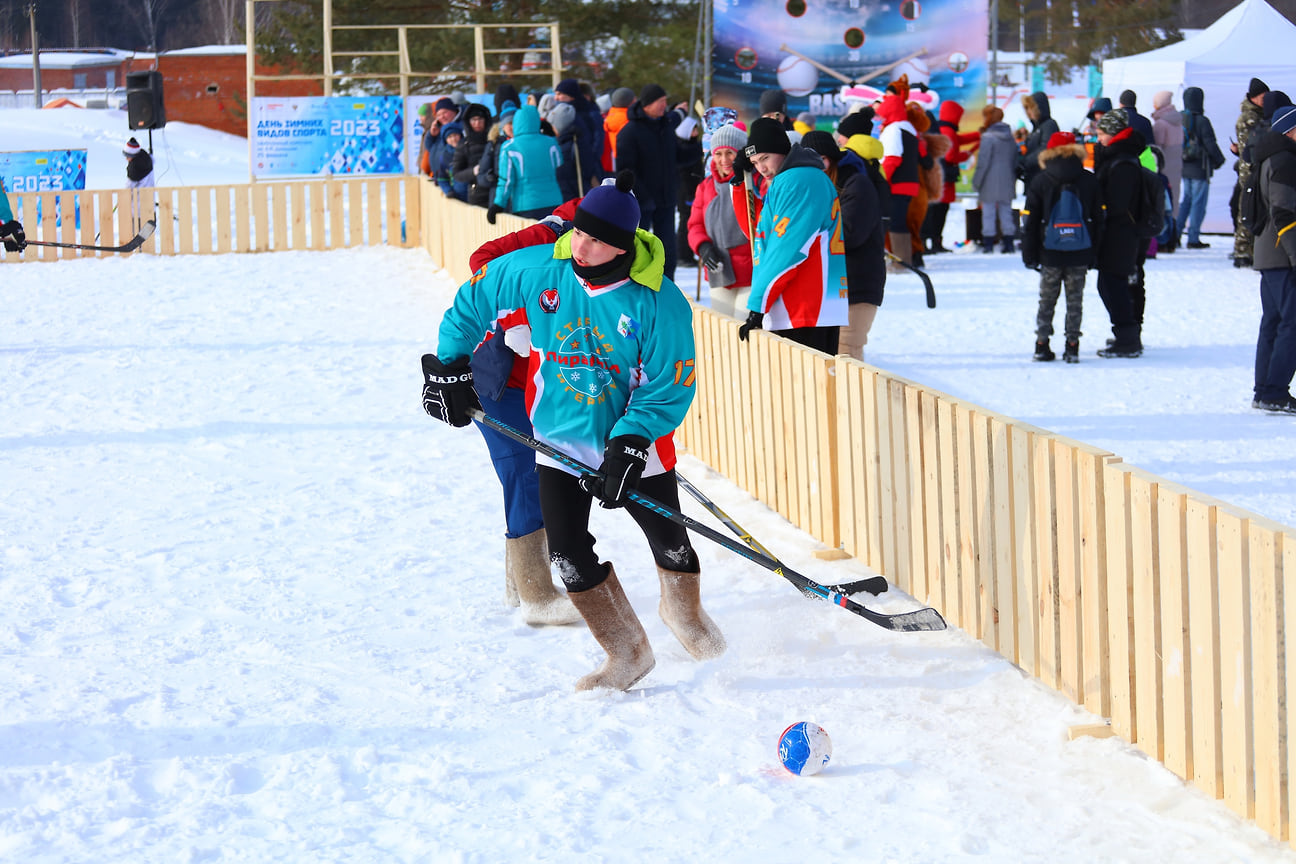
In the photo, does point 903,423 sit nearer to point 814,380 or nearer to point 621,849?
point 814,380

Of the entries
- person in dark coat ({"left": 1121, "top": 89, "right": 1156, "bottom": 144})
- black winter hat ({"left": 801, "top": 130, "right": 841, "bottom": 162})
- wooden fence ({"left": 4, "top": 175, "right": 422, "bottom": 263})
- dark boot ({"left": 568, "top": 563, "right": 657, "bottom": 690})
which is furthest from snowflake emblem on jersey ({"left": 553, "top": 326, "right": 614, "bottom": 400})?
wooden fence ({"left": 4, "top": 175, "right": 422, "bottom": 263})

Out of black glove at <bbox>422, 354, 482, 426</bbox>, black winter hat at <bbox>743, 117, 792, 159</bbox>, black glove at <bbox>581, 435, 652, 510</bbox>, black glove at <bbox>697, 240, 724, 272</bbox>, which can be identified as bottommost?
black glove at <bbox>581, 435, 652, 510</bbox>

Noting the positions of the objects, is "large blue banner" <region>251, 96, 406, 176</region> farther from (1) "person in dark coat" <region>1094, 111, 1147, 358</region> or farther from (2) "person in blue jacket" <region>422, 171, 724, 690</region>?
(2) "person in blue jacket" <region>422, 171, 724, 690</region>

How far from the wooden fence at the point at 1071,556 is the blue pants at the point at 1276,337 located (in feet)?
11.0

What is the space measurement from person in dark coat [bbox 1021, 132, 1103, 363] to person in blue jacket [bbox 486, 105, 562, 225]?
14.4ft

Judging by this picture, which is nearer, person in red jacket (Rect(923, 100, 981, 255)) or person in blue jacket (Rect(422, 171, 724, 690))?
person in blue jacket (Rect(422, 171, 724, 690))

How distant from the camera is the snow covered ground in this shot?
3.47 m

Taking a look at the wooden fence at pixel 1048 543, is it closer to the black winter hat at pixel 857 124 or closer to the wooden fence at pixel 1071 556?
the wooden fence at pixel 1071 556

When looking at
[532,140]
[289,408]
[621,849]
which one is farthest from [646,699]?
[532,140]

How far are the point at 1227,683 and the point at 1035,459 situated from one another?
958 mm

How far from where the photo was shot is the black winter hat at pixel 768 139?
661 centimetres

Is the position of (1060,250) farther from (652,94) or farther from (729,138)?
(652,94)

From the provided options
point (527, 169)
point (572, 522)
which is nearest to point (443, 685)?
point (572, 522)

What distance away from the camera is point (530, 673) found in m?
4.58
